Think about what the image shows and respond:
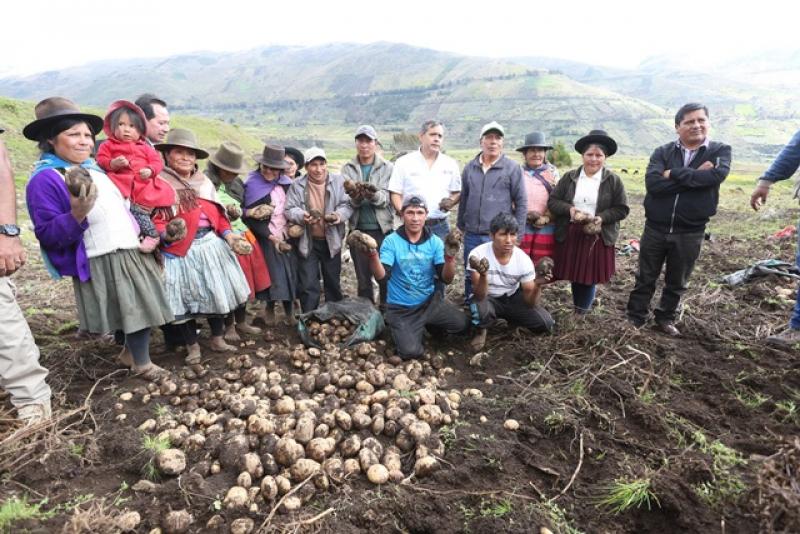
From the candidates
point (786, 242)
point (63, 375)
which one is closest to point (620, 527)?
point (63, 375)

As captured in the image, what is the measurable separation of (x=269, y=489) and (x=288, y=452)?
24cm

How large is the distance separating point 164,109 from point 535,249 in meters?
4.04

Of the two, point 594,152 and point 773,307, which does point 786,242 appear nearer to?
point 773,307

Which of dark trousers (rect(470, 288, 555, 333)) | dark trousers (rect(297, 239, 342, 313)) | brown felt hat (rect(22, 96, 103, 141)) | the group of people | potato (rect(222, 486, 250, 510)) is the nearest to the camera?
potato (rect(222, 486, 250, 510))

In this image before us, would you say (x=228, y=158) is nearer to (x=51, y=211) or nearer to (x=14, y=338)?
(x=51, y=211)

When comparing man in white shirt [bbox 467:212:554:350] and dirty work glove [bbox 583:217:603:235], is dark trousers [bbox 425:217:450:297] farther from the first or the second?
dirty work glove [bbox 583:217:603:235]

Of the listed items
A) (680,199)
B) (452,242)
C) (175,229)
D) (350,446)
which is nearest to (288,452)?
(350,446)

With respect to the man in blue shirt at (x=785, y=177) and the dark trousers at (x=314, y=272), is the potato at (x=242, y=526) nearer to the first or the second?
the dark trousers at (x=314, y=272)

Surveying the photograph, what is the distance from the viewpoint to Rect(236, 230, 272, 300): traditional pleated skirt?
4566 millimetres

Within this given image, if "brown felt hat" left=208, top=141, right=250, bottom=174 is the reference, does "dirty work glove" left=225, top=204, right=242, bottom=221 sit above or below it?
below

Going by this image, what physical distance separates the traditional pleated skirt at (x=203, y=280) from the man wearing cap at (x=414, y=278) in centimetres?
136

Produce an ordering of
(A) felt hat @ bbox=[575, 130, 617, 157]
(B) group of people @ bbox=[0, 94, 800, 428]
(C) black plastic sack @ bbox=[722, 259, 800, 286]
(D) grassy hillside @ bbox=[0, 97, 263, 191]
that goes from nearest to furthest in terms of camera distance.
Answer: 1. (B) group of people @ bbox=[0, 94, 800, 428]
2. (A) felt hat @ bbox=[575, 130, 617, 157]
3. (C) black plastic sack @ bbox=[722, 259, 800, 286]
4. (D) grassy hillside @ bbox=[0, 97, 263, 191]

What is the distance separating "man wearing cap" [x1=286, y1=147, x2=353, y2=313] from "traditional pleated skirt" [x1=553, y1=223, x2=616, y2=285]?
2402mm

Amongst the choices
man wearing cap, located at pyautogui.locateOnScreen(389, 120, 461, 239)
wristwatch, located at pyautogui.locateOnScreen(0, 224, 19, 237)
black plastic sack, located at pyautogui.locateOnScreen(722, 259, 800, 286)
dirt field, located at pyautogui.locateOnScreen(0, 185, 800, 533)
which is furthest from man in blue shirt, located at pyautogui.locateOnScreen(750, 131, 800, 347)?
wristwatch, located at pyautogui.locateOnScreen(0, 224, 19, 237)
